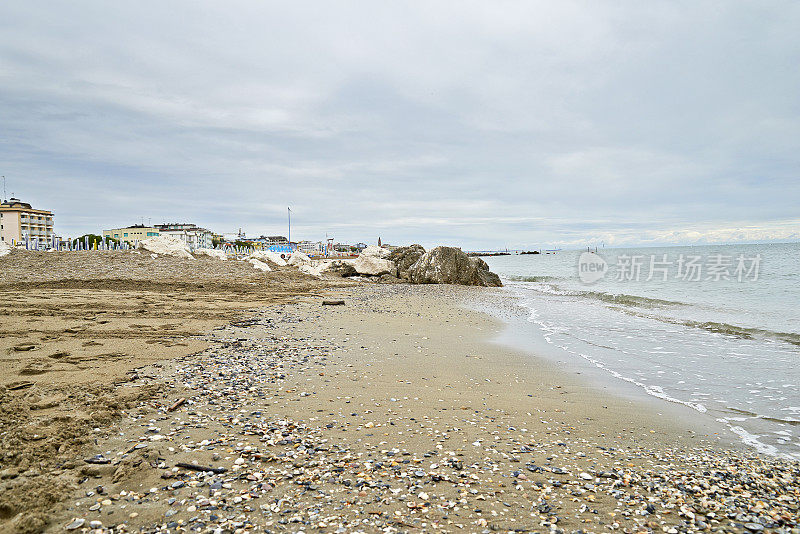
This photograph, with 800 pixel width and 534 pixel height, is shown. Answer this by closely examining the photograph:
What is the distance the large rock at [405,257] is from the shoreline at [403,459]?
27.5 meters

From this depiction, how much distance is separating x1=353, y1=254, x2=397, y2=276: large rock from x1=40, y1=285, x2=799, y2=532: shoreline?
2750 centimetres

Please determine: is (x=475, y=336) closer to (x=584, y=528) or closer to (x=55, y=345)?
(x=584, y=528)

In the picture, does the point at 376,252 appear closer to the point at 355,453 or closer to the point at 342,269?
the point at 342,269

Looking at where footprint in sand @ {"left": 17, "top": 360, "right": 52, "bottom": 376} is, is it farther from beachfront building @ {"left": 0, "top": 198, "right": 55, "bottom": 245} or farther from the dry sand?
beachfront building @ {"left": 0, "top": 198, "right": 55, "bottom": 245}

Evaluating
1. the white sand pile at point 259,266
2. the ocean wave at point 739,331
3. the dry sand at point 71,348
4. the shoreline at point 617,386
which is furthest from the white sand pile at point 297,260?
the ocean wave at point 739,331

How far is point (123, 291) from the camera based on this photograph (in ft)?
47.5

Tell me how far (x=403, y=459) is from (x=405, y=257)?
32.3 meters

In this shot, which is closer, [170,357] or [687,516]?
[687,516]

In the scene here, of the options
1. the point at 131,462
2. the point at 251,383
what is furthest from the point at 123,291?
the point at 131,462

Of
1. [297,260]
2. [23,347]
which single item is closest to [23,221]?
[297,260]

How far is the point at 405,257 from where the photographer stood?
35781 millimetres

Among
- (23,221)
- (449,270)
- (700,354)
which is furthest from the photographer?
(23,221)

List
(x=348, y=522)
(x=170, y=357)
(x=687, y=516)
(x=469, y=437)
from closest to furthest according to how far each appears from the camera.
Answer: (x=348, y=522) → (x=687, y=516) → (x=469, y=437) → (x=170, y=357)

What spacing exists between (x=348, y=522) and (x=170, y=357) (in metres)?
5.04
